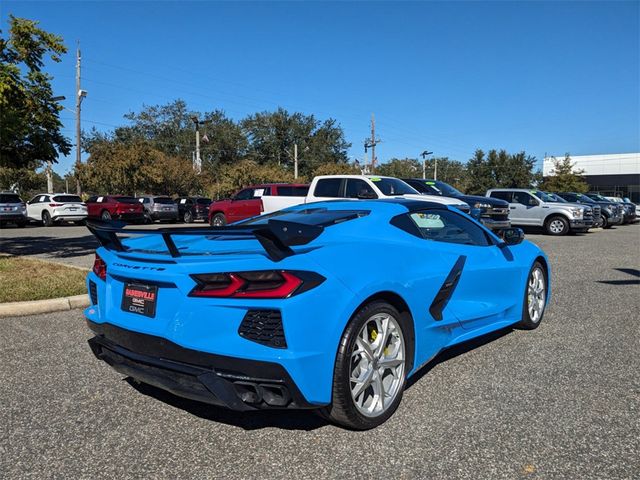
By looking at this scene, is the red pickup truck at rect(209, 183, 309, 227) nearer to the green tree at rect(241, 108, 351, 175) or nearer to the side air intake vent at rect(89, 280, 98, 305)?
the side air intake vent at rect(89, 280, 98, 305)

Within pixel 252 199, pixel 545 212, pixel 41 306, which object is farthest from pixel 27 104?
pixel 545 212

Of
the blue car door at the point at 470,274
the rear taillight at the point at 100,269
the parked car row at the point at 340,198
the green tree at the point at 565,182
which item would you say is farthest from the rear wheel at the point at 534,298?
the green tree at the point at 565,182

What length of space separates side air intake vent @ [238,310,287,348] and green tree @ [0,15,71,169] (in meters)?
7.17

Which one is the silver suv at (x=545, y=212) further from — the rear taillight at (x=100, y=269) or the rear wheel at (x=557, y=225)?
the rear taillight at (x=100, y=269)

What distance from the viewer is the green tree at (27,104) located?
8.55 m

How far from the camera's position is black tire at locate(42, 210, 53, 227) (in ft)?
84.2

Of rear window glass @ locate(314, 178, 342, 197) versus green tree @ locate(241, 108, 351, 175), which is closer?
rear window glass @ locate(314, 178, 342, 197)

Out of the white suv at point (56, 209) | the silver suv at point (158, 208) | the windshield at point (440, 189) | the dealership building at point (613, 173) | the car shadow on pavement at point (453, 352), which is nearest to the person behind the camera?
the car shadow on pavement at point (453, 352)

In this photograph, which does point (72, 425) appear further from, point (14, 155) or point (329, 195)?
point (329, 195)

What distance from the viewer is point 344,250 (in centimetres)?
318

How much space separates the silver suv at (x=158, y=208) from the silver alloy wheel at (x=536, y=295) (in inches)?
1022

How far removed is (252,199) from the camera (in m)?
19.1

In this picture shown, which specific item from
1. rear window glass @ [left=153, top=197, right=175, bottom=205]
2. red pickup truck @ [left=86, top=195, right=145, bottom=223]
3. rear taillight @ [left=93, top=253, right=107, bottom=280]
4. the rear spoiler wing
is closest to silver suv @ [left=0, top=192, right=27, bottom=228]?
red pickup truck @ [left=86, top=195, right=145, bottom=223]

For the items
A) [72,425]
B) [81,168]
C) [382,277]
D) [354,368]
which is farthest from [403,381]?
[81,168]
